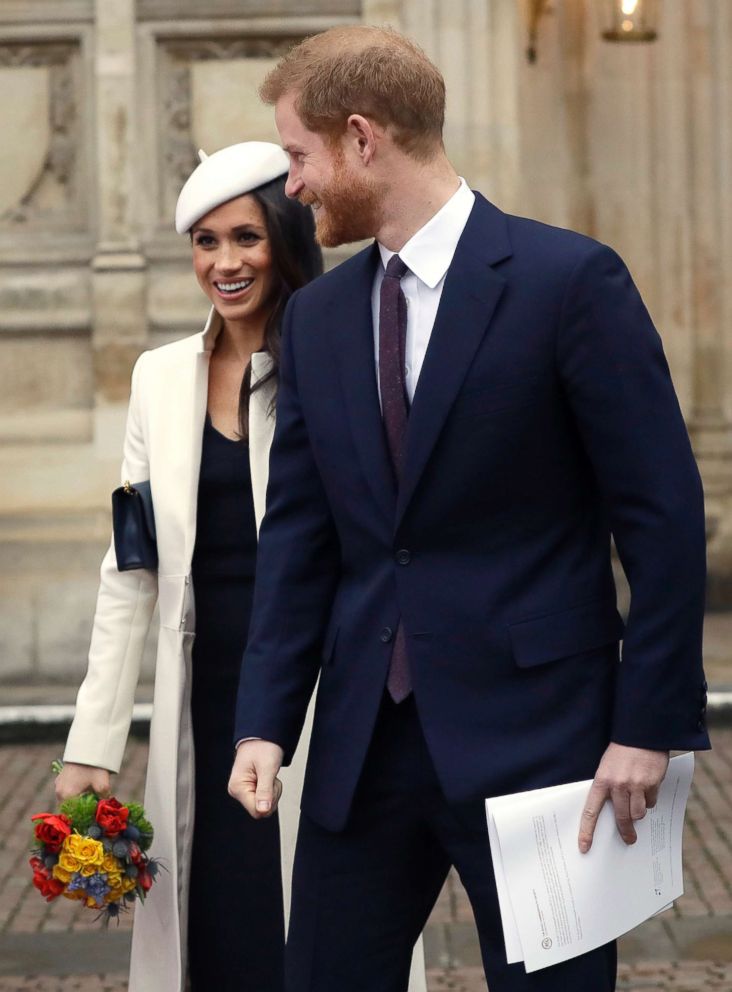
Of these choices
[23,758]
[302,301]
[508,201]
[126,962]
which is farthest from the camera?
[508,201]

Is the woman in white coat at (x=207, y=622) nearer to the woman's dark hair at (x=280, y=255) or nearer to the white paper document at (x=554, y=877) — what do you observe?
the woman's dark hair at (x=280, y=255)

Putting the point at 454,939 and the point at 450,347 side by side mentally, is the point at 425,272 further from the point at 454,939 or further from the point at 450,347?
the point at 454,939

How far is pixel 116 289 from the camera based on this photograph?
327 inches

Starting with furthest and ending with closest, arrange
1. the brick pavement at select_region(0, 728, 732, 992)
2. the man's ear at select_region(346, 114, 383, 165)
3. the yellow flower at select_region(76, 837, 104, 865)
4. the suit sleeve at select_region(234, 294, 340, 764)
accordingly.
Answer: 1. the brick pavement at select_region(0, 728, 732, 992)
2. the yellow flower at select_region(76, 837, 104, 865)
3. the suit sleeve at select_region(234, 294, 340, 764)
4. the man's ear at select_region(346, 114, 383, 165)

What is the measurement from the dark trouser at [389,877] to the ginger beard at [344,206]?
645mm

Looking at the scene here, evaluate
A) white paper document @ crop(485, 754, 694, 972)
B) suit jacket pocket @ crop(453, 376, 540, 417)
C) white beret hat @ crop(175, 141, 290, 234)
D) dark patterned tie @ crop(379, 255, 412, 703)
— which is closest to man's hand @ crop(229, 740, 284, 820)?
dark patterned tie @ crop(379, 255, 412, 703)

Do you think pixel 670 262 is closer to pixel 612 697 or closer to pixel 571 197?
pixel 571 197

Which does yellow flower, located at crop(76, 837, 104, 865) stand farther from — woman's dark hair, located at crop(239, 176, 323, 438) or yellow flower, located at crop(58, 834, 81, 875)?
woman's dark hair, located at crop(239, 176, 323, 438)

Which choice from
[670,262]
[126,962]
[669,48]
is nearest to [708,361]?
[670,262]

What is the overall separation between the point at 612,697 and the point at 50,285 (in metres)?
6.26

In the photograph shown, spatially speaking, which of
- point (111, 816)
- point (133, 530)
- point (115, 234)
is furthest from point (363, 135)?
point (115, 234)

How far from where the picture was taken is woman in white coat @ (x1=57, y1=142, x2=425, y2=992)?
11.3 ft

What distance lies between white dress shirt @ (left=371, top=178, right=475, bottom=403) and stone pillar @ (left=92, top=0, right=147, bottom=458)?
5.84 meters

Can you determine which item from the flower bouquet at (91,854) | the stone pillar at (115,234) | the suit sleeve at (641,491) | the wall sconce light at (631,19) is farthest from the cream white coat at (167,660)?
the wall sconce light at (631,19)
